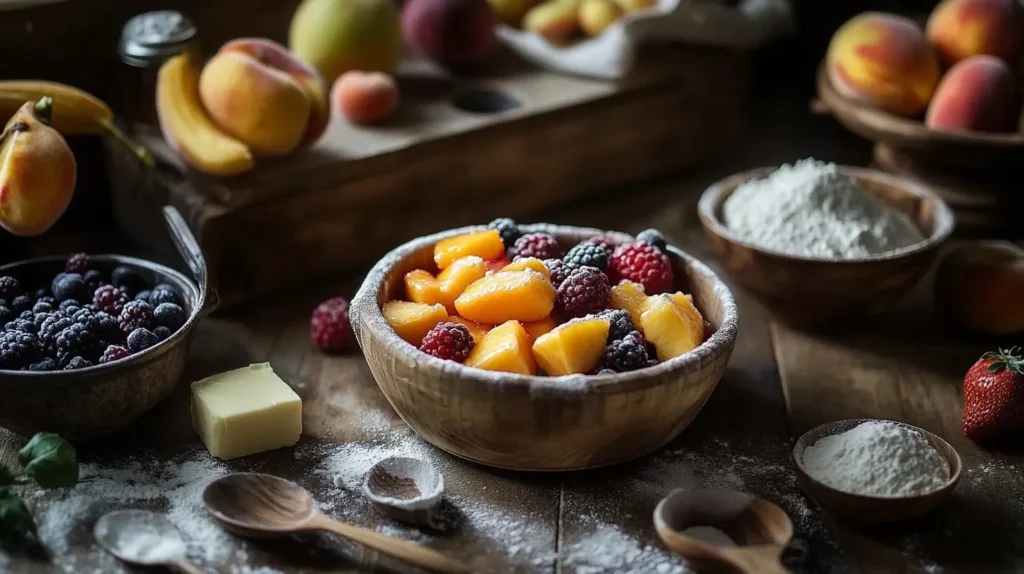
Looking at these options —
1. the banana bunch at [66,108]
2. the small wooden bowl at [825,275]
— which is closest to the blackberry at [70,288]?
the banana bunch at [66,108]

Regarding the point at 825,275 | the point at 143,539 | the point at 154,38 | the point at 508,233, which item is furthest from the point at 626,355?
the point at 154,38

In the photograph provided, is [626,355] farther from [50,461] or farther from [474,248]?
[50,461]

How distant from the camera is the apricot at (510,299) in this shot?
1.14 metres

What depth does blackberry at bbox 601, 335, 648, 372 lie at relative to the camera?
3.60 feet

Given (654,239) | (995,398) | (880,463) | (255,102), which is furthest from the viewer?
(255,102)

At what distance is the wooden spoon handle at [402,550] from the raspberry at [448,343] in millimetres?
192

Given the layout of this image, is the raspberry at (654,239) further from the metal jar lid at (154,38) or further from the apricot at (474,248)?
the metal jar lid at (154,38)

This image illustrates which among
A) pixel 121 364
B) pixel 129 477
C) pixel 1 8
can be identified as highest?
pixel 1 8

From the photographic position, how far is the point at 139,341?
1171 mm

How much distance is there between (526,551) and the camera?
3.45 ft

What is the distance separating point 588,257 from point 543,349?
0.19 metres

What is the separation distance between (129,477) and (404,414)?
0.97ft

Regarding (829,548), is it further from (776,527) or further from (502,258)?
(502,258)

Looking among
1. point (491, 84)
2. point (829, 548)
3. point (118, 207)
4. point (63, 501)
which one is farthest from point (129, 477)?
point (491, 84)
